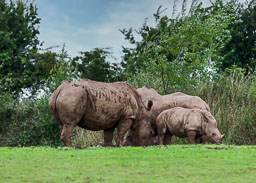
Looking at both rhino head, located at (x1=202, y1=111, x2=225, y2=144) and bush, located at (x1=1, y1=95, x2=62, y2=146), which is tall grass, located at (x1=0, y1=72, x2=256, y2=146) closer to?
bush, located at (x1=1, y1=95, x2=62, y2=146)

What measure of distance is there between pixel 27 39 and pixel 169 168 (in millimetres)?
30200

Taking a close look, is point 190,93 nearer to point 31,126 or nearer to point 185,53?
point 185,53

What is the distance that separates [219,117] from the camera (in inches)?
685

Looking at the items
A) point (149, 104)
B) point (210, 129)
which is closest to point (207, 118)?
point (210, 129)

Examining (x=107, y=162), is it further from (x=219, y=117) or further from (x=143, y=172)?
(x=219, y=117)

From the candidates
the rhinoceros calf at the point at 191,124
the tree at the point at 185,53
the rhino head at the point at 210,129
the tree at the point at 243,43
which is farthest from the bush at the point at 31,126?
the tree at the point at 243,43

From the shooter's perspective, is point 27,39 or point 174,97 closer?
point 174,97

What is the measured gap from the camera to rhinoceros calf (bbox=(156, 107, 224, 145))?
13.6m

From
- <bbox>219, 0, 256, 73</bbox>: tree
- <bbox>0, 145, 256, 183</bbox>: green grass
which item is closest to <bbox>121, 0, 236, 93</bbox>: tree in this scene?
<bbox>0, 145, 256, 183</bbox>: green grass

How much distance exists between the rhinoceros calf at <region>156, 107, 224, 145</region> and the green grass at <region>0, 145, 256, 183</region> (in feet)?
11.1

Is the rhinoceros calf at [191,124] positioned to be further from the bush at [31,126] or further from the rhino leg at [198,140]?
the bush at [31,126]

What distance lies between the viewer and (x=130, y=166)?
26.3 feet

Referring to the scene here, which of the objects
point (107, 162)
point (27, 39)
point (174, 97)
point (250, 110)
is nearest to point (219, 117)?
point (250, 110)

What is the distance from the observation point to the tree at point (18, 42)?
107 feet
